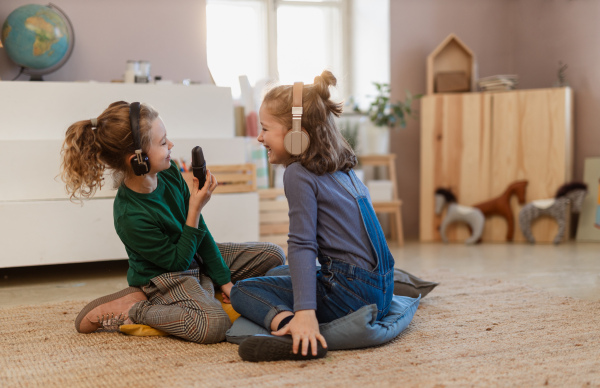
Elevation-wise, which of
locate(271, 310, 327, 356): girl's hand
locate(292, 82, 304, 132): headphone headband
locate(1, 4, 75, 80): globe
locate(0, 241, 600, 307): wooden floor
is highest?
locate(1, 4, 75, 80): globe

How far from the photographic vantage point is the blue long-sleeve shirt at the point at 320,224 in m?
1.20

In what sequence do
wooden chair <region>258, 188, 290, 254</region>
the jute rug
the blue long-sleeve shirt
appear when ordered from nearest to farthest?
the jute rug → the blue long-sleeve shirt → wooden chair <region>258, 188, 290, 254</region>

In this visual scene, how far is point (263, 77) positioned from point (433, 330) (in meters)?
2.36

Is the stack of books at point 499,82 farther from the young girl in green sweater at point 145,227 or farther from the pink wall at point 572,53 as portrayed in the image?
the young girl in green sweater at point 145,227

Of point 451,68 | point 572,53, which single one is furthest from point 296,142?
point 572,53

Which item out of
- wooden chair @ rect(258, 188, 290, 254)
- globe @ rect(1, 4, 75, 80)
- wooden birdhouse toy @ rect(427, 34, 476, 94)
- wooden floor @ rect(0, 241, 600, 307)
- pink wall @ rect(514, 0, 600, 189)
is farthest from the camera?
wooden birdhouse toy @ rect(427, 34, 476, 94)

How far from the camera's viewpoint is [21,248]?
2.18m

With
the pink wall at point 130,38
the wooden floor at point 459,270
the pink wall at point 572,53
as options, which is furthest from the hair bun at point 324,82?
the pink wall at point 572,53

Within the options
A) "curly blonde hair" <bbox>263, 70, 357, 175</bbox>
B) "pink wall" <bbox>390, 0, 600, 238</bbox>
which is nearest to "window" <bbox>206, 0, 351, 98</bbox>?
"pink wall" <bbox>390, 0, 600, 238</bbox>

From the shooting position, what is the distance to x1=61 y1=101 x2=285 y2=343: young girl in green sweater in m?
1.39

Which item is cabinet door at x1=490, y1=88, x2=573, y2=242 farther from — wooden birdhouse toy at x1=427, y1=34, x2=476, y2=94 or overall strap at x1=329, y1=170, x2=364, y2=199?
overall strap at x1=329, y1=170, x2=364, y2=199

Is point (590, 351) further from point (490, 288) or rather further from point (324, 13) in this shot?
point (324, 13)

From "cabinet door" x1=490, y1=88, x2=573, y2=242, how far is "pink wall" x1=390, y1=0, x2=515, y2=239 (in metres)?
0.48

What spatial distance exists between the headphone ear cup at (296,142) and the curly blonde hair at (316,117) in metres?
0.03
